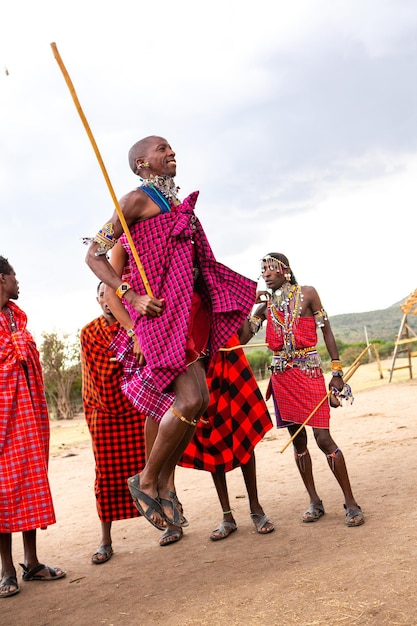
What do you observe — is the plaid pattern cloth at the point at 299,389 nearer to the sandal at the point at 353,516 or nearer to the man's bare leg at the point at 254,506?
the man's bare leg at the point at 254,506

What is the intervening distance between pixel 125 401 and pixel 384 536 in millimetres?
2583

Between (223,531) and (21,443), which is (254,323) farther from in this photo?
(21,443)

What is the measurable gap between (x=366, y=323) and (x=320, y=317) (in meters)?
90.3

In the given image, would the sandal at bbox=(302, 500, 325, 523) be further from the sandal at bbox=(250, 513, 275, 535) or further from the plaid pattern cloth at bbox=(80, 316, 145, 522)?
the plaid pattern cloth at bbox=(80, 316, 145, 522)

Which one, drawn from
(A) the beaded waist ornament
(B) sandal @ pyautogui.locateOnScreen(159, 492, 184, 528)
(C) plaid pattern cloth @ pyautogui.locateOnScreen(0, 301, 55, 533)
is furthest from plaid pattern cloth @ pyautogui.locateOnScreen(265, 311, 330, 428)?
(B) sandal @ pyautogui.locateOnScreen(159, 492, 184, 528)

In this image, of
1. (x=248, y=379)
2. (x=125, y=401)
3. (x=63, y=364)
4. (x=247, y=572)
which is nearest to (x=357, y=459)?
(x=248, y=379)

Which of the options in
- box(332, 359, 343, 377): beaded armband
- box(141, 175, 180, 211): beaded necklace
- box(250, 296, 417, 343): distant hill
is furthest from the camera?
box(250, 296, 417, 343): distant hill

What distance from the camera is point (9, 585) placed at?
223 inches

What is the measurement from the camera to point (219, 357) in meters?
6.66

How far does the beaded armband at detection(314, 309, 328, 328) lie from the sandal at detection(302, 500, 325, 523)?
5.23ft

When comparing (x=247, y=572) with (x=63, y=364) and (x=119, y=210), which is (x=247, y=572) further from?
(x=63, y=364)

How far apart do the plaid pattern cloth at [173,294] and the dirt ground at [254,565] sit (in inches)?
51.1

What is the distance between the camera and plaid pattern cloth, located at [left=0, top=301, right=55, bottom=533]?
5754 mm

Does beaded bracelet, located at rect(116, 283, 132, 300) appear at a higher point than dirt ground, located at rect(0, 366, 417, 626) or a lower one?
higher
